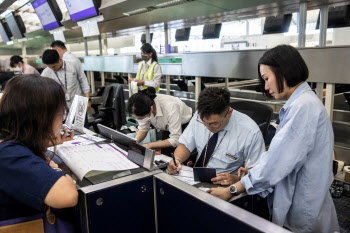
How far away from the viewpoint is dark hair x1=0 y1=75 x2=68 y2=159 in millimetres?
792

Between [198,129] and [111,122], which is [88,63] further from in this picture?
[198,129]

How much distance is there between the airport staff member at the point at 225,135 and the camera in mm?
1568

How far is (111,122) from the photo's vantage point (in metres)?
3.80

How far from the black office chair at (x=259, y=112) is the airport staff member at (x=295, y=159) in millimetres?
673

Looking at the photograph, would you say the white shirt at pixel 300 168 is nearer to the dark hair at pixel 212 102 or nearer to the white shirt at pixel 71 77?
the dark hair at pixel 212 102

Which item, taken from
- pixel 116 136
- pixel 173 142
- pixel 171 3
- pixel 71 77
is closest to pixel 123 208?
pixel 116 136

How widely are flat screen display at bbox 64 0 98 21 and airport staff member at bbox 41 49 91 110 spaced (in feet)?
2.22

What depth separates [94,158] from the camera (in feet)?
3.91

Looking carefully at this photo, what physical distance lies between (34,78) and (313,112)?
3.21ft

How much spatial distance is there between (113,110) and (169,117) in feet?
4.89

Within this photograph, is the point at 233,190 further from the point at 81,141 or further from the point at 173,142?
the point at 173,142

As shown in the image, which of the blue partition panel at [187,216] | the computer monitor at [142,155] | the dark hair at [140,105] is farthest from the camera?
the dark hair at [140,105]

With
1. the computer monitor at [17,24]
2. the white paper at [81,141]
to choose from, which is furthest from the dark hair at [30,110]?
the computer monitor at [17,24]

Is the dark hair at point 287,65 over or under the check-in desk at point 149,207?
over
